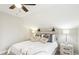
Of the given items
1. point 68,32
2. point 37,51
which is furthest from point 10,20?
point 68,32

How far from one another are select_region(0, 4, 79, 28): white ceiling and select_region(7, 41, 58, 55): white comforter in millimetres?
299

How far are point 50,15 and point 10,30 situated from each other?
623mm

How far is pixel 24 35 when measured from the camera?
138 cm

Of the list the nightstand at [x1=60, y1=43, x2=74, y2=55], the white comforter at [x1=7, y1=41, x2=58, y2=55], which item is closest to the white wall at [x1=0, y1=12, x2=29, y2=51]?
the white comforter at [x1=7, y1=41, x2=58, y2=55]

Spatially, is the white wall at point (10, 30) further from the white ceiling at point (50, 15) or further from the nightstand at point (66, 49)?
the nightstand at point (66, 49)

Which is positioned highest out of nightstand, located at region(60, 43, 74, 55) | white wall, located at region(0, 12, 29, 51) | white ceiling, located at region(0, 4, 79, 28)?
white ceiling, located at region(0, 4, 79, 28)

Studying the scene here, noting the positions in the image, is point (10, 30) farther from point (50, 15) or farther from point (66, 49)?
point (66, 49)

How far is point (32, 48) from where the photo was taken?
1312 mm

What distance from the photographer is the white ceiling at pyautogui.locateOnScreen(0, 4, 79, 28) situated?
4.11 feet

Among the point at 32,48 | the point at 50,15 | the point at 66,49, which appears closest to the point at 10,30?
the point at 32,48

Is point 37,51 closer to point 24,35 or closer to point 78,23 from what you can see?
point 24,35

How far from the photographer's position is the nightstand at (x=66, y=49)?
4.26 feet

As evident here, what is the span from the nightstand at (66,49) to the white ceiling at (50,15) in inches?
11.2

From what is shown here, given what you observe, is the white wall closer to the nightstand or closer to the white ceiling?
the white ceiling
